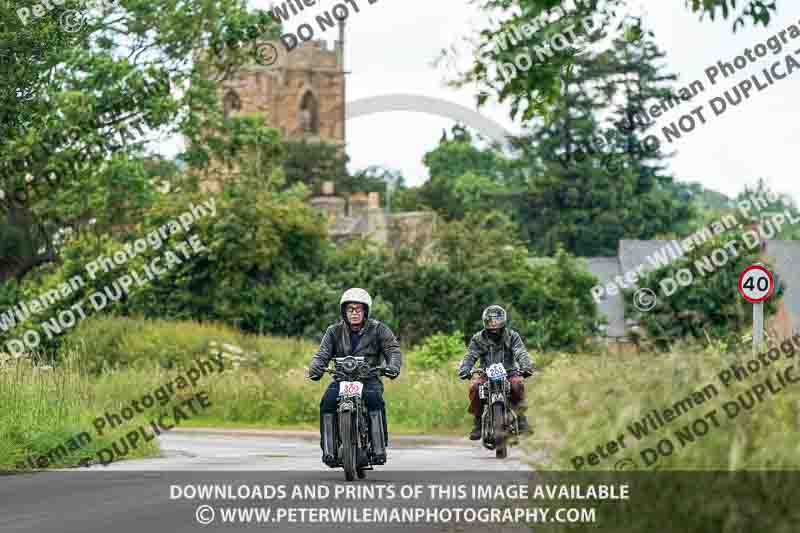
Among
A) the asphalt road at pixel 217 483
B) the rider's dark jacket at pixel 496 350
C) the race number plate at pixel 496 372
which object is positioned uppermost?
the rider's dark jacket at pixel 496 350

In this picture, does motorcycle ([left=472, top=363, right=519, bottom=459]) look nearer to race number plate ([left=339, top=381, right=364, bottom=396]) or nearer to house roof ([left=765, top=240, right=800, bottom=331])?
race number plate ([left=339, top=381, right=364, bottom=396])

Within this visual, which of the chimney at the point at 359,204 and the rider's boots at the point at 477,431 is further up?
the chimney at the point at 359,204

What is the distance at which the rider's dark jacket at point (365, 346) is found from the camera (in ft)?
51.8

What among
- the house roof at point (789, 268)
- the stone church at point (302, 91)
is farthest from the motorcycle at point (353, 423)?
the stone church at point (302, 91)

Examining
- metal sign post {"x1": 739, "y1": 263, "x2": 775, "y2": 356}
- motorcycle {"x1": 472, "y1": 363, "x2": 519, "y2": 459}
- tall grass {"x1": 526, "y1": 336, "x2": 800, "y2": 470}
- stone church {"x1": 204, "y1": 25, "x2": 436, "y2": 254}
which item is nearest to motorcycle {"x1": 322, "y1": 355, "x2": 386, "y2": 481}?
motorcycle {"x1": 472, "y1": 363, "x2": 519, "y2": 459}

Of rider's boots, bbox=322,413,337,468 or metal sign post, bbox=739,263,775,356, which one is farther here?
metal sign post, bbox=739,263,775,356

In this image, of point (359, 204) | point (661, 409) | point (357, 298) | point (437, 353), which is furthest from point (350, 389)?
point (359, 204)

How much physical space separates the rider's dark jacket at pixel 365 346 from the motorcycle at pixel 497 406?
→ 11.3ft

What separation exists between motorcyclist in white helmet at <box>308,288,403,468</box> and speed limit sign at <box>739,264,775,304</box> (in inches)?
376

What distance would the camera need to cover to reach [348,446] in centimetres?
1538

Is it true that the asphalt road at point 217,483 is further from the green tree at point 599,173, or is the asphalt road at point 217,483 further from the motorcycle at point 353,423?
the green tree at point 599,173

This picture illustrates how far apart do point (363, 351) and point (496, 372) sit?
3.65 meters

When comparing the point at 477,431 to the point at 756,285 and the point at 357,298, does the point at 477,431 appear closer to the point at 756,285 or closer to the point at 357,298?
the point at 357,298

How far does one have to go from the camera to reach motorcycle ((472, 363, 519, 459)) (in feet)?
62.6
